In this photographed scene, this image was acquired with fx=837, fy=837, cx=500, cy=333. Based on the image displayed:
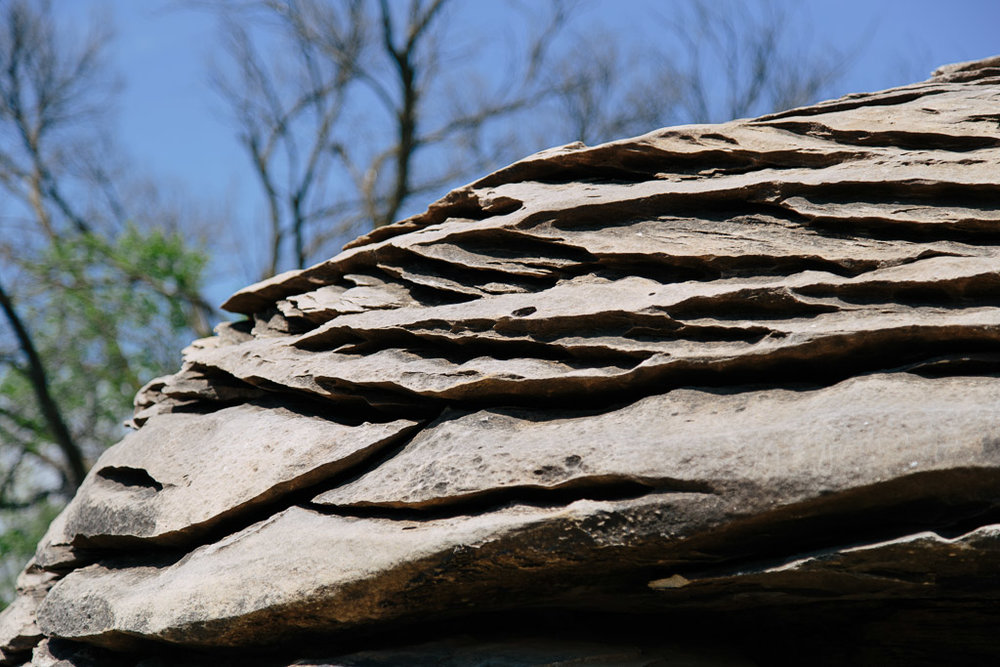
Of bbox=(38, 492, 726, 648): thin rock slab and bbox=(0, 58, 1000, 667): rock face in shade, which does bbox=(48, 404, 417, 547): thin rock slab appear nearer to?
bbox=(0, 58, 1000, 667): rock face in shade

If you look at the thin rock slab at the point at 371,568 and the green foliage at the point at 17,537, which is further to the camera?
the green foliage at the point at 17,537

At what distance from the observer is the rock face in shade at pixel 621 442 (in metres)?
2.97

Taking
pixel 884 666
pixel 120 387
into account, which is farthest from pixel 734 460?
pixel 120 387

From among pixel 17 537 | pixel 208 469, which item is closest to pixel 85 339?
pixel 17 537

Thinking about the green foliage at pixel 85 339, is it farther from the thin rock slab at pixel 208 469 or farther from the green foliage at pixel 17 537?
the thin rock slab at pixel 208 469

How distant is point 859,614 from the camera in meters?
3.47

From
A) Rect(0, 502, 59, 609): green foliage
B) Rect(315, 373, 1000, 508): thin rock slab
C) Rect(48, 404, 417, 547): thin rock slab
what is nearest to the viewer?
Rect(315, 373, 1000, 508): thin rock slab

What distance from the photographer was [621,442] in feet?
10.4

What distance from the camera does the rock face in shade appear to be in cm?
297

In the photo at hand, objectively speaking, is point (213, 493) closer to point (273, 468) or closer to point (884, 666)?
point (273, 468)

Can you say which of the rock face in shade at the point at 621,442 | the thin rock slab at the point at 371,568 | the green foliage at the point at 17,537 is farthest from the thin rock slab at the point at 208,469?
the green foliage at the point at 17,537

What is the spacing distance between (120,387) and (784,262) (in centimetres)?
1139

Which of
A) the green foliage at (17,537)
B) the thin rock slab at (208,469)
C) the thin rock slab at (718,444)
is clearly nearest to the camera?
the thin rock slab at (718,444)

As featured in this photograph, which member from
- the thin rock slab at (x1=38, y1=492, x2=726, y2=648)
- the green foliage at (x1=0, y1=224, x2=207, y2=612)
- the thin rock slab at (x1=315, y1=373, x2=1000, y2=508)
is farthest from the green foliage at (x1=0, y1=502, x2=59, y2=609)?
the thin rock slab at (x1=315, y1=373, x2=1000, y2=508)
